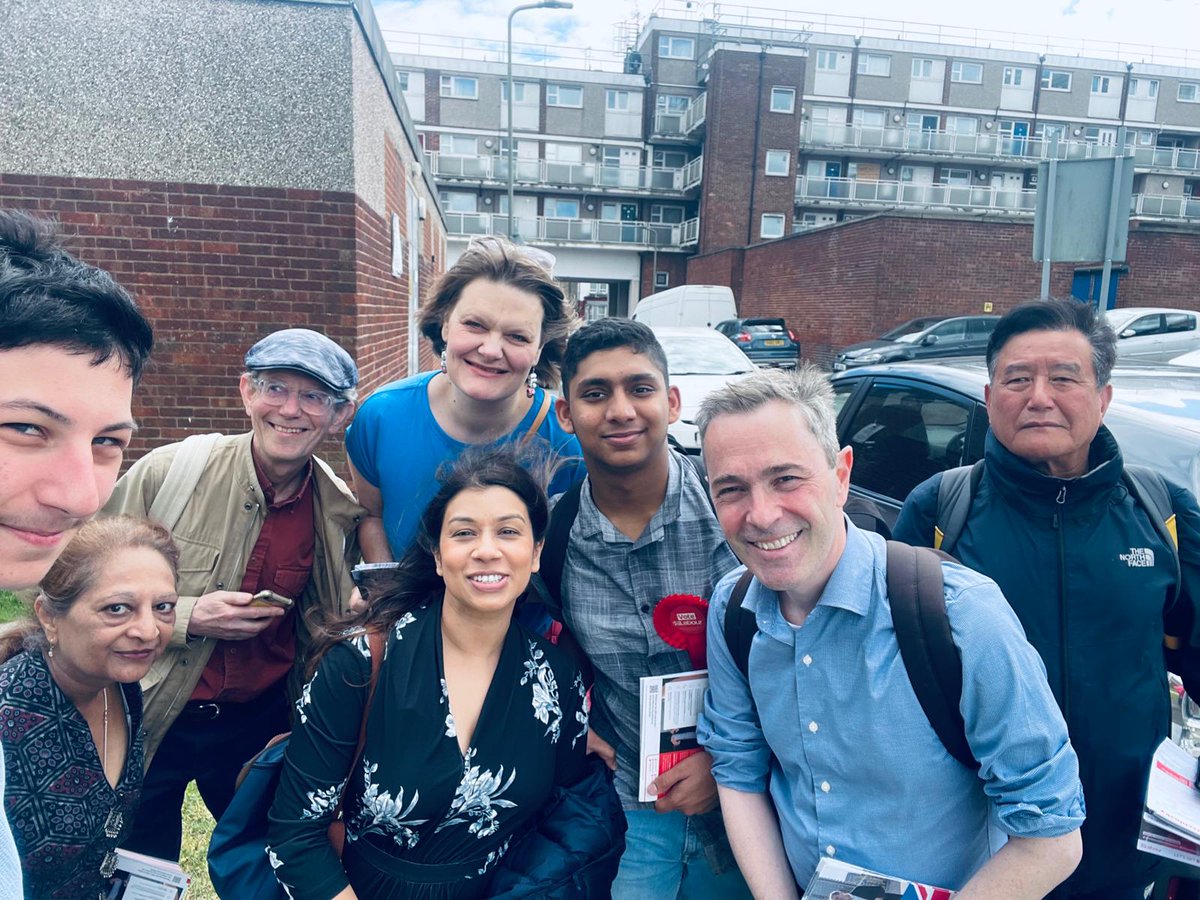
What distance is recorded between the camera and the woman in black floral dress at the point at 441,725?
1.73 meters

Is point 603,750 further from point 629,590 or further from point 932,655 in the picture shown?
point 932,655

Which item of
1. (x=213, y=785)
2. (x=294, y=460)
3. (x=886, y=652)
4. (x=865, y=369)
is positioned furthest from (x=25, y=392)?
(x=865, y=369)

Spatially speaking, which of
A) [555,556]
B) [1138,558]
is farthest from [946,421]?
[555,556]

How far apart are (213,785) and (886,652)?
2146mm

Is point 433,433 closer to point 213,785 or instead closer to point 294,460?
point 294,460

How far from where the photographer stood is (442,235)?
22000 millimetres

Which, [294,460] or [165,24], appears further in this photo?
[165,24]

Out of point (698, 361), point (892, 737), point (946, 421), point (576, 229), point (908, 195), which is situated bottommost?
point (892, 737)

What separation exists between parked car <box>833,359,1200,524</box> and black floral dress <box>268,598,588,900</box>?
2302 millimetres

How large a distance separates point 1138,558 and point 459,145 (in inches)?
1634

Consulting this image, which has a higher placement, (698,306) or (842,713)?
(698,306)

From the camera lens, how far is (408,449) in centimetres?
259

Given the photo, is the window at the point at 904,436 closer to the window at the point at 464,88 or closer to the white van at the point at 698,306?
the white van at the point at 698,306

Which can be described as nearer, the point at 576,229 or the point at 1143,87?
the point at 576,229
